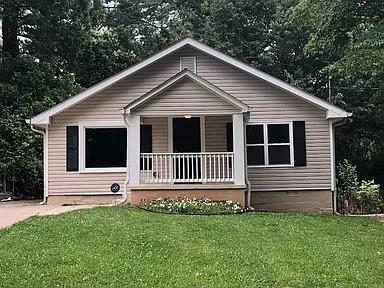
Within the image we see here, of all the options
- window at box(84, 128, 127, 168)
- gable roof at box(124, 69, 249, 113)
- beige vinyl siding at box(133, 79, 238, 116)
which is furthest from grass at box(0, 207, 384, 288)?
window at box(84, 128, 127, 168)

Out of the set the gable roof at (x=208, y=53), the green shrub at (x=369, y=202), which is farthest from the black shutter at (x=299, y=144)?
the green shrub at (x=369, y=202)

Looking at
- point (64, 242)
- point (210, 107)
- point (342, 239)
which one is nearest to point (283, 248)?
point (342, 239)

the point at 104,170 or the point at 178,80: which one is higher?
the point at 178,80

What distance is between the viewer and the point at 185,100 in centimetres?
1427

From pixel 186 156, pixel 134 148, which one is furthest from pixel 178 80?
pixel 134 148

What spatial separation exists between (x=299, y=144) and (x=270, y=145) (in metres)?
0.85

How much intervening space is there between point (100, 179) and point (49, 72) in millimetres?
9451

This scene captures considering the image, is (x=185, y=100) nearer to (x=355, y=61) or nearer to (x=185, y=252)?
(x=355, y=61)

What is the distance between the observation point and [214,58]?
52.4ft

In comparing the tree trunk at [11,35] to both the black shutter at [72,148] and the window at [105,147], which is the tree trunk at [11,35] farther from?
the window at [105,147]

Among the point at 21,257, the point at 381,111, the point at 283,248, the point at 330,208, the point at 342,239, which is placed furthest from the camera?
the point at 381,111

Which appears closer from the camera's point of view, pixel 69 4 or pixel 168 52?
Answer: pixel 168 52

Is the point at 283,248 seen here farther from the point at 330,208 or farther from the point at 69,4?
the point at 69,4

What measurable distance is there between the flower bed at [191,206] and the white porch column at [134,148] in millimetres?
829
